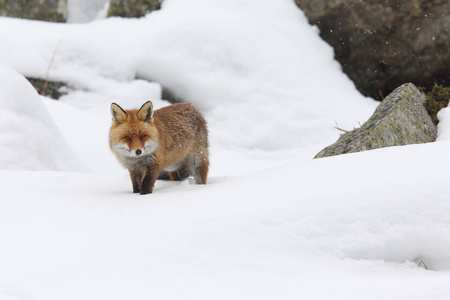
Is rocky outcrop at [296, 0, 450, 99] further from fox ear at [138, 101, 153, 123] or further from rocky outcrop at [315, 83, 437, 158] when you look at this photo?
fox ear at [138, 101, 153, 123]

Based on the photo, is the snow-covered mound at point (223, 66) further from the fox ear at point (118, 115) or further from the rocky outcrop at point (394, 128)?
the fox ear at point (118, 115)

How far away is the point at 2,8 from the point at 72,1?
2.98 meters

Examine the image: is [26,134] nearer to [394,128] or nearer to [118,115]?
[118,115]

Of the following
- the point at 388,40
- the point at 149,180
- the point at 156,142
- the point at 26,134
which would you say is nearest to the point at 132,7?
the point at 388,40

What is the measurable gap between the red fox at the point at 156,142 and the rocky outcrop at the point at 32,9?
8.42 metres

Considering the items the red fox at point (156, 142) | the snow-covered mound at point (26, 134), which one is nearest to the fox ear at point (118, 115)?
the red fox at point (156, 142)

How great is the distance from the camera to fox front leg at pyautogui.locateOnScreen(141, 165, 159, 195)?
17.5 feet

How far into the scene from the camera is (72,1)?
15.7 meters

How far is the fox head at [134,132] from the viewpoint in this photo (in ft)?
17.0

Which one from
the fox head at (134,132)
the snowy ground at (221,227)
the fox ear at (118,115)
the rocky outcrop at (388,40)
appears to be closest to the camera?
the snowy ground at (221,227)

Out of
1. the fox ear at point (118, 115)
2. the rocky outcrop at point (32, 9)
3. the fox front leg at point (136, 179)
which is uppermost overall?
the fox ear at point (118, 115)

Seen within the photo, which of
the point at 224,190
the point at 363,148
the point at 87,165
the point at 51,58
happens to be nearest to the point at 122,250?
the point at 224,190

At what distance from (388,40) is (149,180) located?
7460 mm

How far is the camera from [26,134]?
6.62 metres
